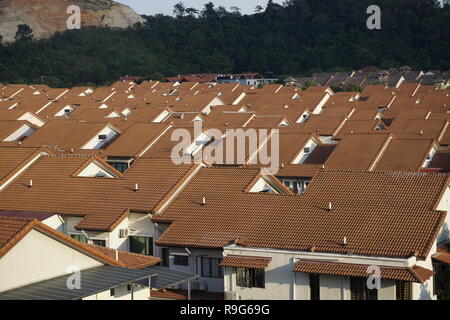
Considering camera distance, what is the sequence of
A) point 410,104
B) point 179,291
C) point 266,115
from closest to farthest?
point 179,291, point 266,115, point 410,104

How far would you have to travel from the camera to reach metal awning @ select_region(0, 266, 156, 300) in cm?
1009

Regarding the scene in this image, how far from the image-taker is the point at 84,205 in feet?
56.9

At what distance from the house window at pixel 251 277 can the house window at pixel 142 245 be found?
2.96 meters

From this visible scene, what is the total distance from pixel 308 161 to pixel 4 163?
1144 centimetres

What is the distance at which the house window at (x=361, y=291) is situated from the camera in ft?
43.2

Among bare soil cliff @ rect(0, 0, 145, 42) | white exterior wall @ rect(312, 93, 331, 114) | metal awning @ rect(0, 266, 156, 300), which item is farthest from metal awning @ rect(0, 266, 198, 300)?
bare soil cliff @ rect(0, 0, 145, 42)

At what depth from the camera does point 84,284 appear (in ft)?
35.1

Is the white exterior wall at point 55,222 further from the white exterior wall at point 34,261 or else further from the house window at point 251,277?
the white exterior wall at point 34,261

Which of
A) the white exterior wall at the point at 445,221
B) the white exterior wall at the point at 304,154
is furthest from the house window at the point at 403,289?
the white exterior wall at the point at 304,154

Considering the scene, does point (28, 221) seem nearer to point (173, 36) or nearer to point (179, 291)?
point (179, 291)

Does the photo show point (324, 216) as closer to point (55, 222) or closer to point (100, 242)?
point (100, 242)

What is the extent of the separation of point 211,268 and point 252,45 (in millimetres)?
92867

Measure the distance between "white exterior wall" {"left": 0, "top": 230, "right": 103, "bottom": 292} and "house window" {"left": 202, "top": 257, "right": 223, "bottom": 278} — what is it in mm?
4321

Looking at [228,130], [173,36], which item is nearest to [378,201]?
[228,130]
